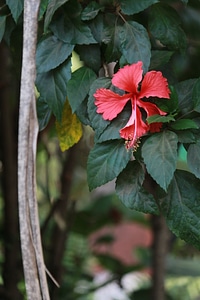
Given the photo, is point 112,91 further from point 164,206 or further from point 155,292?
point 155,292

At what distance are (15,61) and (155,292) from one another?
2.96 feet

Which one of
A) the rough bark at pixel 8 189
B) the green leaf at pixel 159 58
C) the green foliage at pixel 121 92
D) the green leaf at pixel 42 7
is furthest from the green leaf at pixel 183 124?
the rough bark at pixel 8 189

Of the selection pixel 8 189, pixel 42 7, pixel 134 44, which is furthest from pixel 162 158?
pixel 8 189

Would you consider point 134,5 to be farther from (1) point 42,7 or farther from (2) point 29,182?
(2) point 29,182

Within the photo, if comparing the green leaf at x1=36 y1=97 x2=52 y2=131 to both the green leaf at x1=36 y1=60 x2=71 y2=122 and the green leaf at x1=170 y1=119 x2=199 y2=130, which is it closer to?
the green leaf at x1=36 y1=60 x2=71 y2=122

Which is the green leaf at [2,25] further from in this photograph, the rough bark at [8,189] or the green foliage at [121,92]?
the rough bark at [8,189]

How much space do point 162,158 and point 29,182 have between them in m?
0.21

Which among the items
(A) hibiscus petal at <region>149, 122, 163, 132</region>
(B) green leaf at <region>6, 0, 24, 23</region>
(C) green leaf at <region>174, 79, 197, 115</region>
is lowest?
(C) green leaf at <region>174, 79, 197, 115</region>

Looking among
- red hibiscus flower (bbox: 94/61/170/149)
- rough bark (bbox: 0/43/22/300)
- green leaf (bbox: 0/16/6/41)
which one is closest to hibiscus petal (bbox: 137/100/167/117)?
red hibiscus flower (bbox: 94/61/170/149)

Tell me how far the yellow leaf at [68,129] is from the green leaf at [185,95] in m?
0.16

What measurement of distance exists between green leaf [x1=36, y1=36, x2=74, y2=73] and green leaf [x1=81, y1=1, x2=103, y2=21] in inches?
1.6

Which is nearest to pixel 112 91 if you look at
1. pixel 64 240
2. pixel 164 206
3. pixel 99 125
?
pixel 99 125

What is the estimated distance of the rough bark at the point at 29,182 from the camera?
0.75 meters

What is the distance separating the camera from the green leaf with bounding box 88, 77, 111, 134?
69 cm
